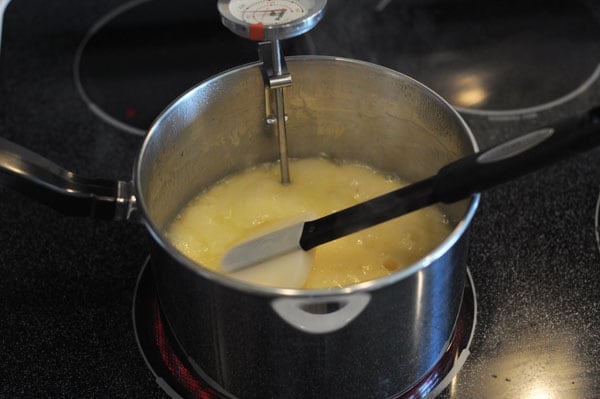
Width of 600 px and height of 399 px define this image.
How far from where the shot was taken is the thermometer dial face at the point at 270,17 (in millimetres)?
686

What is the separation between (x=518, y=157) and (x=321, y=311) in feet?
0.59

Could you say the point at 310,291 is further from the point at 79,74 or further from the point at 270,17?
the point at 79,74

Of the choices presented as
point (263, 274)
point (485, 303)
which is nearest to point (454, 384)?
point (485, 303)

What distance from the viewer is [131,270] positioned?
791 millimetres

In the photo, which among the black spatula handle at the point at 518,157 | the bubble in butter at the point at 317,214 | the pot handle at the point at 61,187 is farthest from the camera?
the bubble in butter at the point at 317,214

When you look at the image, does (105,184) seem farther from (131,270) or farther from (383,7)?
(383,7)

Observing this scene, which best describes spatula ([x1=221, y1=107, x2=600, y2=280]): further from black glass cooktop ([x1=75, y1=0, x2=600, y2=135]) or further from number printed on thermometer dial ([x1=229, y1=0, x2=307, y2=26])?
black glass cooktop ([x1=75, y1=0, x2=600, y2=135])

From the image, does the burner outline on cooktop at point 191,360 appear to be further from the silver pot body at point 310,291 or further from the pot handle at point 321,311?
the pot handle at point 321,311

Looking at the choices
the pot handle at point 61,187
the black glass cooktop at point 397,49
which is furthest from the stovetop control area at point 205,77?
the pot handle at point 61,187

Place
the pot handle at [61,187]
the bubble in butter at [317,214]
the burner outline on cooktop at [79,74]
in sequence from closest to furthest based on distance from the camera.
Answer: the pot handle at [61,187]
the bubble in butter at [317,214]
the burner outline on cooktop at [79,74]

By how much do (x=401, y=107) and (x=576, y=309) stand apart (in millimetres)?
269

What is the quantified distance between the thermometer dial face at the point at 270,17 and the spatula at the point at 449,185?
0.18m

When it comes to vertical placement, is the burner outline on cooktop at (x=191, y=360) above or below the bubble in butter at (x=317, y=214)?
below

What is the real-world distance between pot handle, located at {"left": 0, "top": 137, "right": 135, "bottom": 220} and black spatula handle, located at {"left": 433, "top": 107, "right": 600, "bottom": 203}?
0.27 meters
